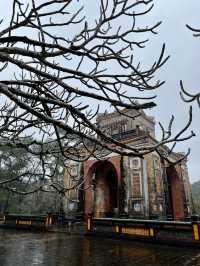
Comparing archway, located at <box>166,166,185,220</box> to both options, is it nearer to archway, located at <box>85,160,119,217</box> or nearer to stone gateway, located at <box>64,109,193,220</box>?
stone gateway, located at <box>64,109,193,220</box>

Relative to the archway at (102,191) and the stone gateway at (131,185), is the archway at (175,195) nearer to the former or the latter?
the stone gateway at (131,185)

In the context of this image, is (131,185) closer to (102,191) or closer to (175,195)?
(102,191)

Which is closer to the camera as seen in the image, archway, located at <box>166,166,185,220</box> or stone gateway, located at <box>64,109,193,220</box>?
stone gateway, located at <box>64,109,193,220</box>

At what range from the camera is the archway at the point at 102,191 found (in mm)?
20311

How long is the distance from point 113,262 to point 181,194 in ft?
57.7

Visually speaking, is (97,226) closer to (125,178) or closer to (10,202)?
(125,178)

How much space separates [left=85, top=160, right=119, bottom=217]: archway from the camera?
20.3m

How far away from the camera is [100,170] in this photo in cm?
2203

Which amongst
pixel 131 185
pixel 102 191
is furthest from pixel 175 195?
pixel 102 191

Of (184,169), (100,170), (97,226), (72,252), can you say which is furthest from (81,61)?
(184,169)

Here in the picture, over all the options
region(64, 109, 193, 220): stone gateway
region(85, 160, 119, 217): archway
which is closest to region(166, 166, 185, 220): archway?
region(64, 109, 193, 220): stone gateway

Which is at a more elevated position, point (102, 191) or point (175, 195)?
point (102, 191)

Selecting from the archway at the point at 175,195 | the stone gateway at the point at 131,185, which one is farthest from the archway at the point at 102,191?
the archway at the point at 175,195

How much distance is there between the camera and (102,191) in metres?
21.4
